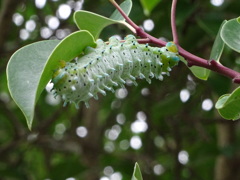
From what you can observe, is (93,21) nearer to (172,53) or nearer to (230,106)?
(172,53)

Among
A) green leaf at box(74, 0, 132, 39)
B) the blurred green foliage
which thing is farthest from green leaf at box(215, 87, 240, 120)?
the blurred green foliage

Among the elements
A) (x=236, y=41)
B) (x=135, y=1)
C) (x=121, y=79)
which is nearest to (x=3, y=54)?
(x=135, y=1)

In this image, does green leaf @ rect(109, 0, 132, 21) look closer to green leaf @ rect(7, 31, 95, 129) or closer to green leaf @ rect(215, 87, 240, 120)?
→ green leaf @ rect(7, 31, 95, 129)

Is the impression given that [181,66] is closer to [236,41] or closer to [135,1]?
[135,1]

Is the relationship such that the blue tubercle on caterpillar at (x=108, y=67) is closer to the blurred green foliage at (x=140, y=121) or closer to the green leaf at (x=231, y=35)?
the green leaf at (x=231, y=35)

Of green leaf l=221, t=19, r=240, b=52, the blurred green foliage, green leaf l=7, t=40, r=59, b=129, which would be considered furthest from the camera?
the blurred green foliage
